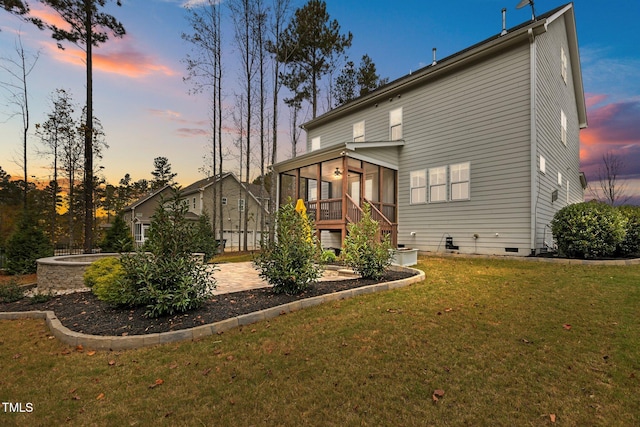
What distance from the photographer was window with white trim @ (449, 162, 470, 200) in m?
11.2

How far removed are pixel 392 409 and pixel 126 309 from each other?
4.85 metres

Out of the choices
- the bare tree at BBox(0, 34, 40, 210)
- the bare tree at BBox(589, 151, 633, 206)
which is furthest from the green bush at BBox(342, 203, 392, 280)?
the bare tree at BBox(589, 151, 633, 206)

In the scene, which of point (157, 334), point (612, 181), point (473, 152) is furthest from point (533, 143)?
point (612, 181)

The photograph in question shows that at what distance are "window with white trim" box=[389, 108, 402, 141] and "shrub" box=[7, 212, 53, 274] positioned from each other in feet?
51.7

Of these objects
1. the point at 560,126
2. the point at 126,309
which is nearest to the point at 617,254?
the point at 560,126

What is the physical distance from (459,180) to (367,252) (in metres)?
6.32

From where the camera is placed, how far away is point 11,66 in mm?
17141

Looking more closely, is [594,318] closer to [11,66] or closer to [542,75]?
[542,75]

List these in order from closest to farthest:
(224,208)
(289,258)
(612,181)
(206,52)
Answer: (289,258) → (206,52) → (612,181) → (224,208)

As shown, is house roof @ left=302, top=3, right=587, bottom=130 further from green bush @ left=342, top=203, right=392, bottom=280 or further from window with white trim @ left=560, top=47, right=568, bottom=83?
green bush @ left=342, top=203, right=392, bottom=280

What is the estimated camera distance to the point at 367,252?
7.25m

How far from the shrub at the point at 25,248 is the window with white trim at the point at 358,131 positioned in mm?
14794

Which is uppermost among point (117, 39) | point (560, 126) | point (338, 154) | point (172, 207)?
point (117, 39)

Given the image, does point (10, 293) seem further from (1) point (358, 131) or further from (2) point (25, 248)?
(1) point (358, 131)
